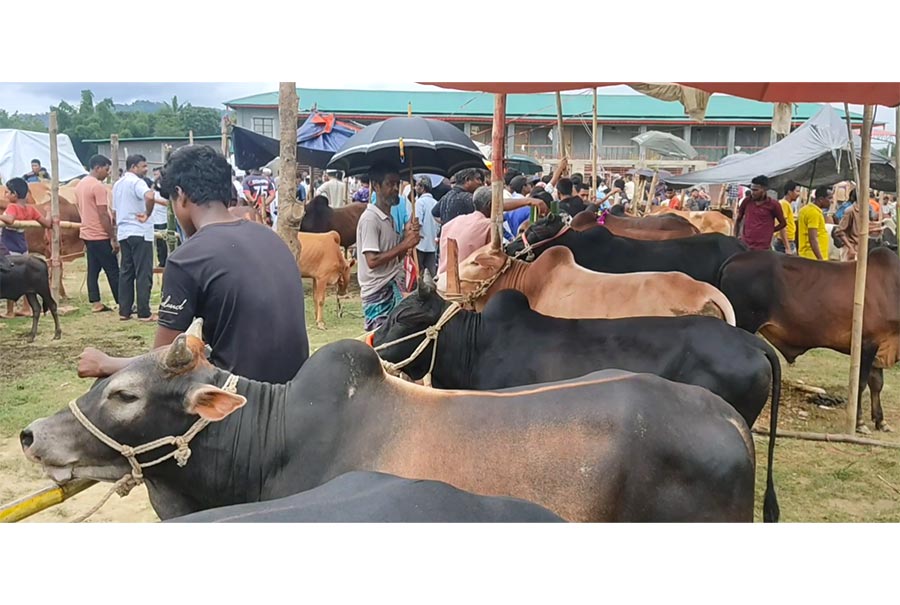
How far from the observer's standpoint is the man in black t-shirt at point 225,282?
2.81 metres

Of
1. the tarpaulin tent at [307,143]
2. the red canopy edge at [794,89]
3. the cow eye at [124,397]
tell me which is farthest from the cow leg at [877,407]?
the tarpaulin tent at [307,143]

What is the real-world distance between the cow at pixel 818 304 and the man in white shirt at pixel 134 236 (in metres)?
6.92

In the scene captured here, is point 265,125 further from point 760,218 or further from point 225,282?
point 225,282

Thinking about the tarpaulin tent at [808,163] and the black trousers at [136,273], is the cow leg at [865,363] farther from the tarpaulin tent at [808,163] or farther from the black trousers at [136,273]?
the black trousers at [136,273]

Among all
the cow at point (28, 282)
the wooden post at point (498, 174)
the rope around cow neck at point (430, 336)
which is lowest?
the cow at point (28, 282)

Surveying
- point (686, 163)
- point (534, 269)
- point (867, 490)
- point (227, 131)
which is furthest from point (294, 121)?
point (686, 163)

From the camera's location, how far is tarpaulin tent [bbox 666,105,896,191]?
1075 centimetres

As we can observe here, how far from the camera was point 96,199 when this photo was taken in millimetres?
9938

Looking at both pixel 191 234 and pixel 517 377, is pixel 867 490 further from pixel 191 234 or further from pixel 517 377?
pixel 191 234

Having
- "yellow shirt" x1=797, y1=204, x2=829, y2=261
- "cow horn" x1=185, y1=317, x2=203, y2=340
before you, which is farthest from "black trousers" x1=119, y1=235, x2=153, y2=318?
"yellow shirt" x1=797, y1=204, x2=829, y2=261

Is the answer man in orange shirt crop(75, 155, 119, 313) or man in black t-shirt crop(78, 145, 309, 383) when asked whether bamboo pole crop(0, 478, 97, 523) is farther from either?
man in orange shirt crop(75, 155, 119, 313)

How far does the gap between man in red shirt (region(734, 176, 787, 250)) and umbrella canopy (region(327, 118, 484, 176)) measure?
431cm

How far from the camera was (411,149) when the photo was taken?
7207 millimetres

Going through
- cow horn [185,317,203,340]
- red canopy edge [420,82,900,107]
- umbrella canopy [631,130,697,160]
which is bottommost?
cow horn [185,317,203,340]
